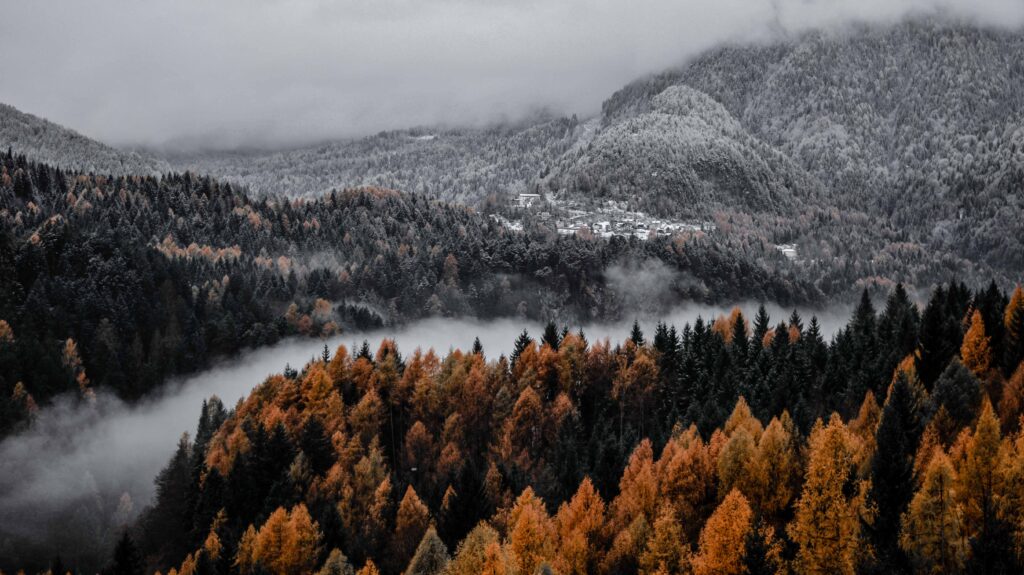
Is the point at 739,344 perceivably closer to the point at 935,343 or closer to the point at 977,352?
the point at 935,343

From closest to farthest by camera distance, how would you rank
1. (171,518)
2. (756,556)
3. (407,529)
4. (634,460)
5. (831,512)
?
(756,556)
(831,512)
(407,529)
(634,460)
(171,518)

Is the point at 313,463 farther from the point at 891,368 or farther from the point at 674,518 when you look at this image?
the point at 891,368

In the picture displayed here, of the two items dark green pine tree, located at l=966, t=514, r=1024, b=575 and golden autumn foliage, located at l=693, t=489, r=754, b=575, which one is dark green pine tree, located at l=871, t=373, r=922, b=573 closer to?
dark green pine tree, located at l=966, t=514, r=1024, b=575

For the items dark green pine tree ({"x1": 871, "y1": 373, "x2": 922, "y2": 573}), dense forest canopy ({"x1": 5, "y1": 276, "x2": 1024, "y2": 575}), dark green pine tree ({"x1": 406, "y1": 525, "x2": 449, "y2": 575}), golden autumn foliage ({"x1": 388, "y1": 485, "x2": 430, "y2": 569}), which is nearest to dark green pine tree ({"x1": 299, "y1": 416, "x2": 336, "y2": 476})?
dense forest canopy ({"x1": 5, "y1": 276, "x2": 1024, "y2": 575})

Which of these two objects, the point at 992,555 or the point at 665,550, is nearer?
the point at 992,555

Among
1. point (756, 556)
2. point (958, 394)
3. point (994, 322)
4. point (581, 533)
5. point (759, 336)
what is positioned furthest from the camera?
point (759, 336)

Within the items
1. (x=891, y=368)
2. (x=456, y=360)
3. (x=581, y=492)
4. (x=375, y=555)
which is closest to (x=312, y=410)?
(x=456, y=360)

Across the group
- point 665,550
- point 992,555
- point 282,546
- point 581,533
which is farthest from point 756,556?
point 282,546

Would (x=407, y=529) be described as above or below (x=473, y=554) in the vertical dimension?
below
